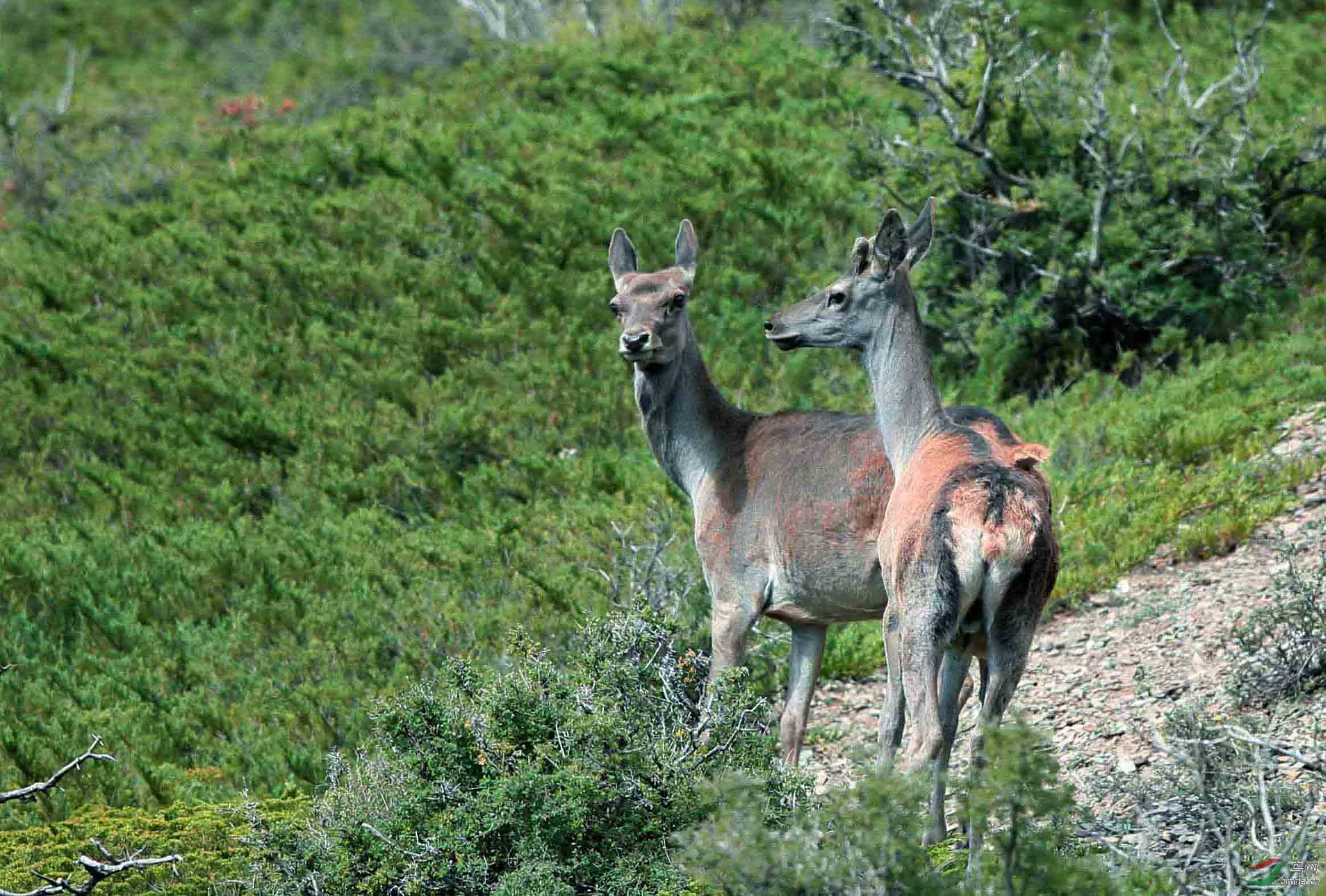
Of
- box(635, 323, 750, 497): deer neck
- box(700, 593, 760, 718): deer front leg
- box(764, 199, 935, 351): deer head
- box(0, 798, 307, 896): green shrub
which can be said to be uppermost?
box(764, 199, 935, 351): deer head

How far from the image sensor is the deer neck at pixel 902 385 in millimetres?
8219

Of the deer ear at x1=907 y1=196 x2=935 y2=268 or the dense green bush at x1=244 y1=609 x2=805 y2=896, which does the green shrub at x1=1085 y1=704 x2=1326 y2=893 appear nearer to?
the dense green bush at x1=244 y1=609 x2=805 y2=896

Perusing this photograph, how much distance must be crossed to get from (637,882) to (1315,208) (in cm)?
1232

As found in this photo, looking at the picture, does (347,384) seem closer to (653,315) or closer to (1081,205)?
(653,315)

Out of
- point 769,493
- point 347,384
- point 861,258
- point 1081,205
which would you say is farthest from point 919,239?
point 347,384

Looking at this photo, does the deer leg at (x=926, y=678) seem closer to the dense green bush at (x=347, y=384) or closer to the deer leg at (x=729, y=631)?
the deer leg at (x=729, y=631)

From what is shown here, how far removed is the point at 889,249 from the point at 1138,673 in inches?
124

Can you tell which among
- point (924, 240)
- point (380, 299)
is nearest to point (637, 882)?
point (924, 240)

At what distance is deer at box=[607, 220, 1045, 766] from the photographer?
28.3 feet

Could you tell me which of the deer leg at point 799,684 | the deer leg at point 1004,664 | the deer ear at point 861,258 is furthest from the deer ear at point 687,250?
the deer leg at point 1004,664

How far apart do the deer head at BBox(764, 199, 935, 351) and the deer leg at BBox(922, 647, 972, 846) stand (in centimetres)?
207

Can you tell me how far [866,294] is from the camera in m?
8.72

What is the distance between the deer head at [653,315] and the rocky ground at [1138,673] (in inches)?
105

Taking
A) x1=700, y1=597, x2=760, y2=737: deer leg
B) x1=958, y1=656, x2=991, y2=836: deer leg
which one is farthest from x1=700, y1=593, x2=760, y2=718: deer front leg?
x1=958, y1=656, x2=991, y2=836: deer leg
